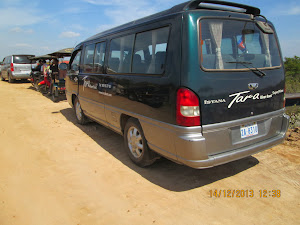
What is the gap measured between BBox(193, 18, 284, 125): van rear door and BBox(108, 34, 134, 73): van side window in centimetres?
136

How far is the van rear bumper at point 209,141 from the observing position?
2.64 meters

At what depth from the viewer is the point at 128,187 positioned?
3156mm

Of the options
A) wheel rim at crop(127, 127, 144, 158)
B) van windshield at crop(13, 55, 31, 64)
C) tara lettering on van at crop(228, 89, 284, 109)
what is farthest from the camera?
van windshield at crop(13, 55, 31, 64)

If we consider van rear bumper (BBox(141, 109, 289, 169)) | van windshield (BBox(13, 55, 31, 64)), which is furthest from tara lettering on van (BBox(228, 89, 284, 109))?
van windshield (BBox(13, 55, 31, 64))

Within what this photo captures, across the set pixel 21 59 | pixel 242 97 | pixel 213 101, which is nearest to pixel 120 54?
pixel 213 101

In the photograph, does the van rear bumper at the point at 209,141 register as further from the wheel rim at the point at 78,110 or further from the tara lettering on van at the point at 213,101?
the wheel rim at the point at 78,110

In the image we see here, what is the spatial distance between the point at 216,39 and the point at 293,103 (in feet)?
16.0

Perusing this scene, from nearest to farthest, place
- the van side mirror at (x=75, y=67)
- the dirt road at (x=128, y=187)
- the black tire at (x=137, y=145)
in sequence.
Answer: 1. the dirt road at (x=128, y=187)
2. the black tire at (x=137, y=145)
3. the van side mirror at (x=75, y=67)

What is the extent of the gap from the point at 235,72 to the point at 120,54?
6.34 ft
